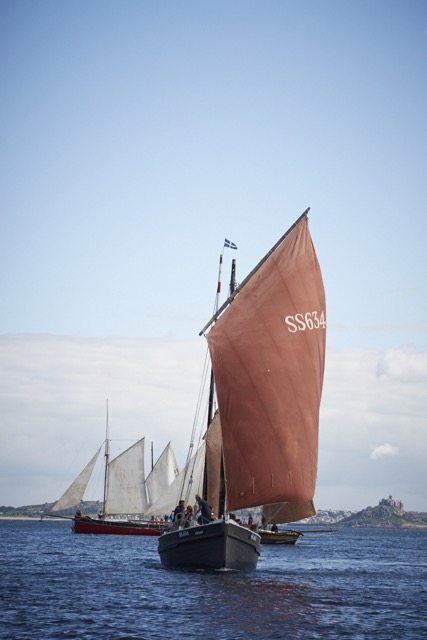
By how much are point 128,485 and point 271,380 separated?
260 feet

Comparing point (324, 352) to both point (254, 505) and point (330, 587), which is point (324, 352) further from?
point (330, 587)

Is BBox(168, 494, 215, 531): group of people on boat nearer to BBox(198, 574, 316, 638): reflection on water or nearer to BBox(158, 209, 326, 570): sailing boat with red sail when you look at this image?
BBox(158, 209, 326, 570): sailing boat with red sail

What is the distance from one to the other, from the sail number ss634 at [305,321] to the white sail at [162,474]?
268 feet

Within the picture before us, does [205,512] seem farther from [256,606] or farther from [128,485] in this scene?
[128,485]

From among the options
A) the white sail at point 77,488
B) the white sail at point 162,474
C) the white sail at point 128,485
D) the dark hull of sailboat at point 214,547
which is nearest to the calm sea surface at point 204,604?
the dark hull of sailboat at point 214,547

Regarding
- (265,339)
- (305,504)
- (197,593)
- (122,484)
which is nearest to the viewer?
(197,593)

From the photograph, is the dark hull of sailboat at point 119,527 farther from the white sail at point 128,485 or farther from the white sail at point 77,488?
the white sail at point 77,488

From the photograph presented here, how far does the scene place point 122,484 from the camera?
4609 inches

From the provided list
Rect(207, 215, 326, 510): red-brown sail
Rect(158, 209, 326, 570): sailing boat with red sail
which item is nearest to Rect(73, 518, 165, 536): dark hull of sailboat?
Rect(158, 209, 326, 570): sailing boat with red sail

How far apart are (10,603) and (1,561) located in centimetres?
2695

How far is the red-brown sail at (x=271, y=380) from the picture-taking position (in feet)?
135

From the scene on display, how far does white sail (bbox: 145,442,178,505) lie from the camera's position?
4803 inches

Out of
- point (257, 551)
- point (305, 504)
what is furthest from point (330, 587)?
point (305, 504)

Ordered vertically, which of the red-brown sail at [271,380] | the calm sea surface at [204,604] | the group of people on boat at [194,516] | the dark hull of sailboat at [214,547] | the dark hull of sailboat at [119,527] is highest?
the red-brown sail at [271,380]
